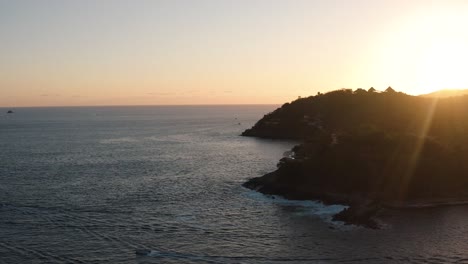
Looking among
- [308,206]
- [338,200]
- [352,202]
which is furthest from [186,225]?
[352,202]

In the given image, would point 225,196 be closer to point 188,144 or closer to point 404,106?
point 188,144

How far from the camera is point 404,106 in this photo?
168 metres

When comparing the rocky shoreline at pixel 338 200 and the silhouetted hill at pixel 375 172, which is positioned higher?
the silhouetted hill at pixel 375 172

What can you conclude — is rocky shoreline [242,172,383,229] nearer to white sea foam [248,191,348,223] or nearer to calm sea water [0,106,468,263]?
white sea foam [248,191,348,223]

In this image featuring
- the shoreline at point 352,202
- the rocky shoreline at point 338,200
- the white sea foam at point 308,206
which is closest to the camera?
the rocky shoreline at point 338,200

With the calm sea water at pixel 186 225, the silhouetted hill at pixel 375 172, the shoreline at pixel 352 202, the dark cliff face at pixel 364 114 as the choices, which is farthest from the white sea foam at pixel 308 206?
the dark cliff face at pixel 364 114

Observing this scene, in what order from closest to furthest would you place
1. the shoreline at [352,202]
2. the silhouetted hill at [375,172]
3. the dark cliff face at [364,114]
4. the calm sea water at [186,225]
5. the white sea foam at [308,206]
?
the calm sea water at [186,225], the shoreline at [352,202], the white sea foam at [308,206], the silhouetted hill at [375,172], the dark cliff face at [364,114]

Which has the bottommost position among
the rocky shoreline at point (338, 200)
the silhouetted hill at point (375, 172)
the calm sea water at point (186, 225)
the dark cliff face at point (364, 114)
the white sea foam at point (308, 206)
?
the calm sea water at point (186, 225)

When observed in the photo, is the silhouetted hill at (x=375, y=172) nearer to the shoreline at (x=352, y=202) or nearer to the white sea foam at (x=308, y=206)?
the shoreline at (x=352, y=202)

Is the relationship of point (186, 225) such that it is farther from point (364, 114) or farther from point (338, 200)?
point (364, 114)

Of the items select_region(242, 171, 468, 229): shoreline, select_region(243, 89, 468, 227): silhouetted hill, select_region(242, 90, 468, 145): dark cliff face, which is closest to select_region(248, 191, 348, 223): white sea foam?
select_region(242, 171, 468, 229): shoreline

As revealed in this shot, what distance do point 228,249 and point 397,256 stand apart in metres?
16.8

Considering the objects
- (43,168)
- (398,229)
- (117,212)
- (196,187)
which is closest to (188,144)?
(43,168)

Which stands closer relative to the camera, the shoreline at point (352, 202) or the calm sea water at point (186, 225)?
the calm sea water at point (186, 225)
